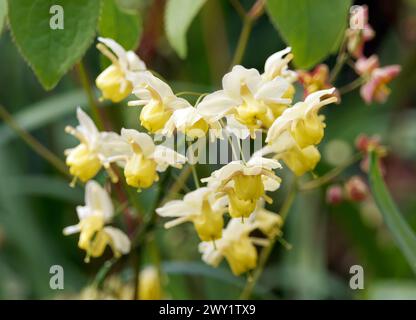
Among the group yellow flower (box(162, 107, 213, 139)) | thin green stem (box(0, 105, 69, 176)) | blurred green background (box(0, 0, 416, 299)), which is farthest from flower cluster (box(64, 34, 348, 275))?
blurred green background (box(0, 0, 416, 299))

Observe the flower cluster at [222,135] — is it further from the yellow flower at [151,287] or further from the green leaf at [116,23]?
the yellow flower at [151,287]

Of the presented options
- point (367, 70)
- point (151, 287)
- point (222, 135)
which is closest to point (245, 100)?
point (222, 135)

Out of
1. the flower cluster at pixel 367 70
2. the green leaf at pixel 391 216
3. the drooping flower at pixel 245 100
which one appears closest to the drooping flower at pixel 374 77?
the flower cluster at pixel 367 70

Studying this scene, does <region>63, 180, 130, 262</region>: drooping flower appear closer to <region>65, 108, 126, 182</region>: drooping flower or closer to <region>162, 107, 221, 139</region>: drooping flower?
<region>65, 108, 126, 182</region>: drooping flower

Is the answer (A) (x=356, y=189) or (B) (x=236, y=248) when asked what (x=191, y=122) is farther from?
(A) (x=356, y=189)

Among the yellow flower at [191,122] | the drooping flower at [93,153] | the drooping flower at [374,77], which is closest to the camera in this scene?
the yellow flower at [191,122]
